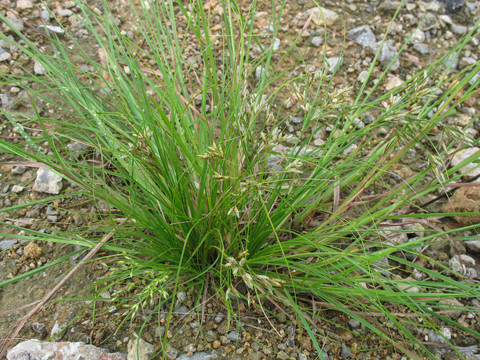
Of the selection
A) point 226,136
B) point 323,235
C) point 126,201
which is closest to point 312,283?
point 323,235

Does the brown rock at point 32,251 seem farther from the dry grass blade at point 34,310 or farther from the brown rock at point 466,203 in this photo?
the brown rock at point 466,203

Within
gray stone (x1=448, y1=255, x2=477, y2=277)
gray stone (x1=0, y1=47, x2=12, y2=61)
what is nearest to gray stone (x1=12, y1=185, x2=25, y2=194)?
gray stone (x1=0, y1=47, x2=12, y2=61)

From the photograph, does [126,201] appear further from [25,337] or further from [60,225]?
[25,337]

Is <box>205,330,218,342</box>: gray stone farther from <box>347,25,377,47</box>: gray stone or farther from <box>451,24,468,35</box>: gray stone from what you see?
<box>451,24,468,35</box>: gray stone

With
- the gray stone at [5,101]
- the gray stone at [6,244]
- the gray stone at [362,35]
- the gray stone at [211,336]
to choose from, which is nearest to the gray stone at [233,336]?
the gray stone at [211,336]

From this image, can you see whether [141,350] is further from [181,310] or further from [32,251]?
[32,251]

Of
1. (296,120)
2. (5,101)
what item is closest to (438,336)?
(296,120)
